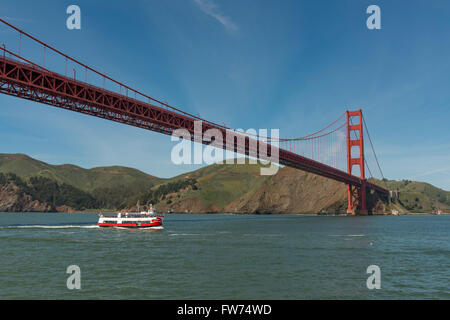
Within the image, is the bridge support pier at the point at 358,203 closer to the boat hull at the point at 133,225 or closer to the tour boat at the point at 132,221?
the tour boat at the point at 132,221

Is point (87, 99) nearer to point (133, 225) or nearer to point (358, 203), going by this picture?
point (133, 225)

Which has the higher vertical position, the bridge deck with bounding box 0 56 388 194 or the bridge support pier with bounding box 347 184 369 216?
the bridge deck with bounding box 0 56 388 194

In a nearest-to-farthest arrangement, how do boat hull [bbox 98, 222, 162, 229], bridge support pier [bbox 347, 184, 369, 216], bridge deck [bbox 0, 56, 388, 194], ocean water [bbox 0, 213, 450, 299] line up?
ocean water [bbox 0, 213, 450, 299] < bridge deck [bbox 0, 56, 388, 194] < boat hull [bbox 98, 222, 162, 229] < bridge support pier [bbox 347, 184, 369, 216]

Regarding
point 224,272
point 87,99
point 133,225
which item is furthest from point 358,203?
point 224,272

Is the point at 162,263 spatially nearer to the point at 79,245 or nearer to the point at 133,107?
the point at 79,245

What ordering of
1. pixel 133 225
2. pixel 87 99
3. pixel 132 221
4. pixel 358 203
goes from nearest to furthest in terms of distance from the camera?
pixel 87 99
pixel 133 225
pixel 132 221
pixel 358 203

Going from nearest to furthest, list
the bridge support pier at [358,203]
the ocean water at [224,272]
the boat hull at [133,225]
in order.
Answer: the ocean water at [224,272] → the boat hull at [133,225] → the bridge support pier at [358,203]

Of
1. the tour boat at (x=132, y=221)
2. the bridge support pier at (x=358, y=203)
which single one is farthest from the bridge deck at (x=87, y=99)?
the bridge support pier at (x=358, y=203)

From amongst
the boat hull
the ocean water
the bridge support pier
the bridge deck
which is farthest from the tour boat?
the bridge support pier

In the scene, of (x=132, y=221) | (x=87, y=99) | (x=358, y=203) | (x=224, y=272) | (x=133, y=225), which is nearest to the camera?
(x=224, y=272)

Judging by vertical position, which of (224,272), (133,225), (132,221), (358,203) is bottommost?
(133,225)

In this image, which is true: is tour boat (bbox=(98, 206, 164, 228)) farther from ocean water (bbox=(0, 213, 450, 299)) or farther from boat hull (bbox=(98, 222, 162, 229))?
ocean water (bbox=(0, 213, 450, 299))
